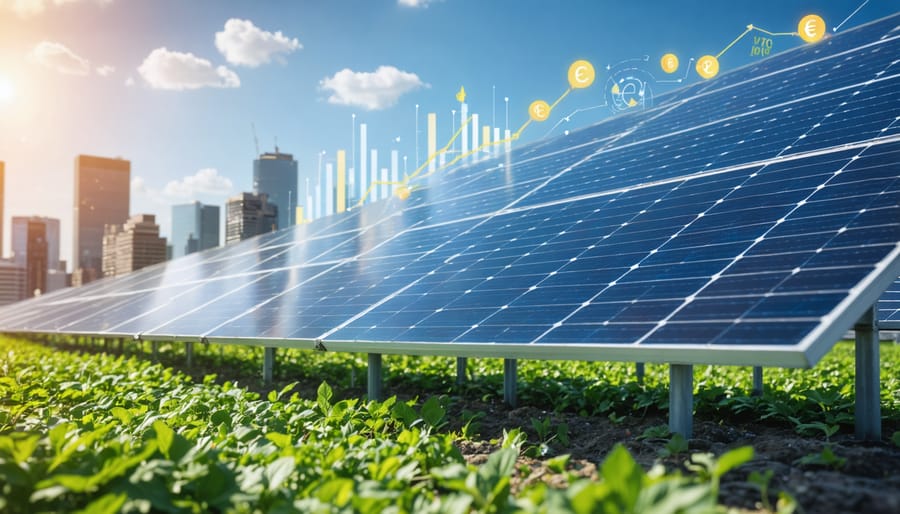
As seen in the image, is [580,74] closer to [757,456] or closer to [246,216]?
[757,456]

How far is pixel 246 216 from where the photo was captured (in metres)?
125

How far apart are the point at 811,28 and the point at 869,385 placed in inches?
645

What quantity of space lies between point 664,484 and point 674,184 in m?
7.46

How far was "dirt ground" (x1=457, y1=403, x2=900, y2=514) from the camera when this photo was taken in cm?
488

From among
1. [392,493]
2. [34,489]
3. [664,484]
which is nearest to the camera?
[664,484]

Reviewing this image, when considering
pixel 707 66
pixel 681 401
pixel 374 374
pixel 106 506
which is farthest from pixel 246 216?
pixel 106 506

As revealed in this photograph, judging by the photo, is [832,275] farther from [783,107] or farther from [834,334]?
[783,107]

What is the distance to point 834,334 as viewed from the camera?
5.33 meters

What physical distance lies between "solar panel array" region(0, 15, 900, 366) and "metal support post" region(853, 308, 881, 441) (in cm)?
114

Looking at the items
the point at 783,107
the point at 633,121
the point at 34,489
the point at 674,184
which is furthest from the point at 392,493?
the point at 633,121

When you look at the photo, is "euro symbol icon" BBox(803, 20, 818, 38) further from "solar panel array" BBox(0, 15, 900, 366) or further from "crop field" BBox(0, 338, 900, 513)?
"crop field" BBox(0, 338, 900, 513)

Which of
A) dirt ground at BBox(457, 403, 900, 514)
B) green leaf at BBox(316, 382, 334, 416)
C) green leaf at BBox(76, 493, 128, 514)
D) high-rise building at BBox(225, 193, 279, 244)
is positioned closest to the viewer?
green leaf at BBox(76, 493, 128, 514)

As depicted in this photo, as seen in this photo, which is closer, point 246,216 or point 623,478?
point 623,478

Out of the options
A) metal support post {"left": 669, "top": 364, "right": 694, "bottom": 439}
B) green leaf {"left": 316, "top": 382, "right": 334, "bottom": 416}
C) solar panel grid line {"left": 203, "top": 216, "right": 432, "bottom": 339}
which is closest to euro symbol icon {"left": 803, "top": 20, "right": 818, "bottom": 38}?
solar panel grid line {"left": 203, "top": 216, "right": 432, "bottom": 339}
